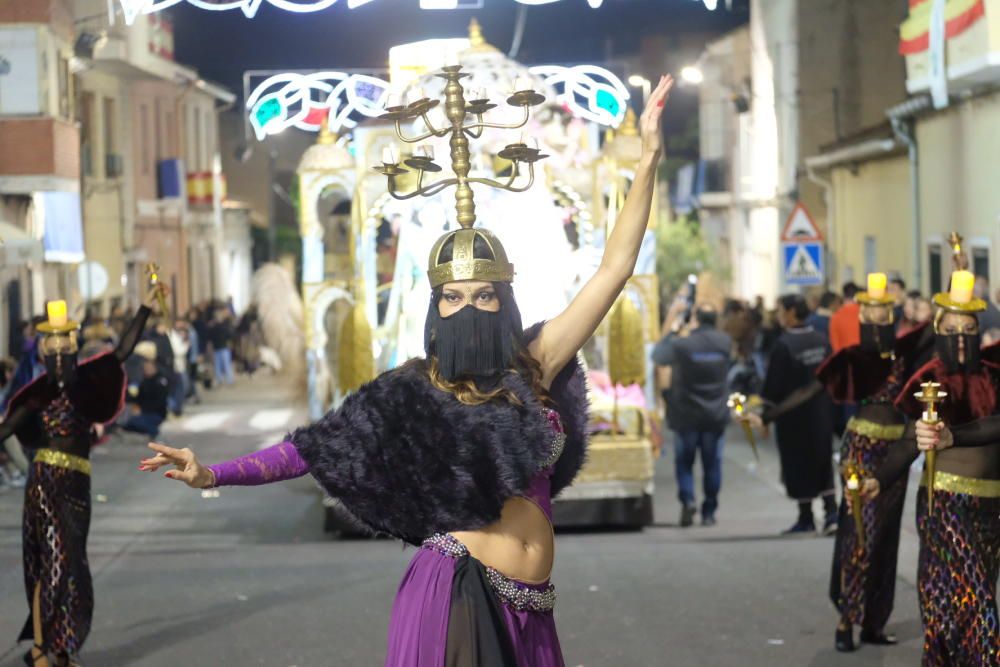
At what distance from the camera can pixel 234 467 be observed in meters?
5.10

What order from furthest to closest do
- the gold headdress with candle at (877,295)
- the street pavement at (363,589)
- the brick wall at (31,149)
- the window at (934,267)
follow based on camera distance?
the brick wall at (31,149)
the window at (934,267)
the street pavement at (363,589)
the gold headdress with candle at (877,295)

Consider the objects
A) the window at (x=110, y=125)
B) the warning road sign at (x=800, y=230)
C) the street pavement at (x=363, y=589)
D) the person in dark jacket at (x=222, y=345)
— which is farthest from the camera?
the window at (x=110, y=125)

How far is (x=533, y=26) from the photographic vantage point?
34.0 m

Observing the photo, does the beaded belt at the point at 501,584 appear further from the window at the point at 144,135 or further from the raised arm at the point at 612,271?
the window at the point at 144,135

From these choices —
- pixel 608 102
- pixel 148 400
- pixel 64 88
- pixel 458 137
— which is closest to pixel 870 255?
pixel 148 400

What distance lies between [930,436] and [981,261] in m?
15.4

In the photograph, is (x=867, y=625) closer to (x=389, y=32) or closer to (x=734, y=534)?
(x=734, y=534)

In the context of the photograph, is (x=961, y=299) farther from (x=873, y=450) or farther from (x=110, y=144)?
(x=110, y=144)

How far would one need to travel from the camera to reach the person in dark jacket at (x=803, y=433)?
13.7 metres

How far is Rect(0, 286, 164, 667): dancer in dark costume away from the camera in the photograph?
8.96 meters

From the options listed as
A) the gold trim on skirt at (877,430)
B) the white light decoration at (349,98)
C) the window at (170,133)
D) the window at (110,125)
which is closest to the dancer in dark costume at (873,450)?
the gold trim on skirt at (877,430)

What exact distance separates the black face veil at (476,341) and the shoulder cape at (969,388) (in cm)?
298

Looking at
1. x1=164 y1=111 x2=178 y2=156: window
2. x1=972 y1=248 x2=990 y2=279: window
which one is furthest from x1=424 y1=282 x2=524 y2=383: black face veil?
x1=164 y1=111 x2=178 y2=156: window

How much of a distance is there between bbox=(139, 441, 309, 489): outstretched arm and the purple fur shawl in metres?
0.05
